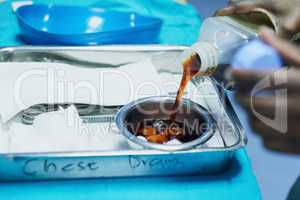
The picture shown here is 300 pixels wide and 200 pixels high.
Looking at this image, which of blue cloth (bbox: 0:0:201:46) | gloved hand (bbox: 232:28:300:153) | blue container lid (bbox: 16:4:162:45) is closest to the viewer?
gloved hand (bbox: 232:28:300:153)

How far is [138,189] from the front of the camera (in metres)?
0.49

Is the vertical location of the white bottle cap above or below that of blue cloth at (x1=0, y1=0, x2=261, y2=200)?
above

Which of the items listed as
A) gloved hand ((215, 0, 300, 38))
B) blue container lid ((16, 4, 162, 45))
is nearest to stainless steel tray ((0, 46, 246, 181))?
gloved hand ((215, 0, 300, 38))

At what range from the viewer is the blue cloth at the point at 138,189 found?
478 millimetres

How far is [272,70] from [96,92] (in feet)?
0.85

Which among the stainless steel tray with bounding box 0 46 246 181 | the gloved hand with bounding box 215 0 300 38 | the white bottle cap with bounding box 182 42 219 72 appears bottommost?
A: the stainless steel tray with bounding box 0 46 246 181

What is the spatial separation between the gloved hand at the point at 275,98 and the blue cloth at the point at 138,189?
8 cm

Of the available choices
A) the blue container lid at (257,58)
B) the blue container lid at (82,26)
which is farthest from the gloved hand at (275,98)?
the blue container lid at (82,26)

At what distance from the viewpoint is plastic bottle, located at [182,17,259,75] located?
20.6 inches

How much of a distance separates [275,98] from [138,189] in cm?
19

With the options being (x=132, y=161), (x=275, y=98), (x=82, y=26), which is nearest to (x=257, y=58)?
(x=275, y=98)

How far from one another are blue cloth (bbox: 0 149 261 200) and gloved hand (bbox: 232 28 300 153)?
0.08 meters

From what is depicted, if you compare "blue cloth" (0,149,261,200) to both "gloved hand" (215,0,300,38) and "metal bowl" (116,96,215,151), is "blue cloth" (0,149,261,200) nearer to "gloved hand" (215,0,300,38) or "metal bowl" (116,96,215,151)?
"metal bowl" (116,96,215,151)

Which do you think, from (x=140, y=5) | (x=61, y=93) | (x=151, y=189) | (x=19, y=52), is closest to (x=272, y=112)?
(x=151, y=189)
